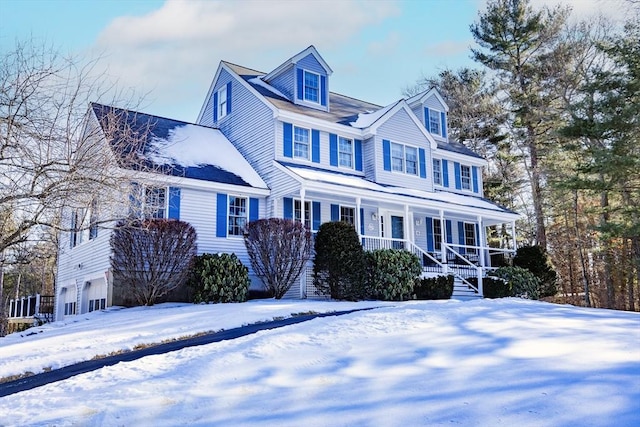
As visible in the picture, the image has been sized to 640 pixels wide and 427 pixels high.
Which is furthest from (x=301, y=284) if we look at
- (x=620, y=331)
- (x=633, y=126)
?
(x=633, y=126)

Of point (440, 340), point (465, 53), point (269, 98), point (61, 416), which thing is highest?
point (465, 53)

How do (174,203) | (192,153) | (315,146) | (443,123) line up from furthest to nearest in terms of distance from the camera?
(443,123) < (315,146) < (192,153) < (174,203)

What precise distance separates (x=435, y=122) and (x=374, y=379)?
69.8ft

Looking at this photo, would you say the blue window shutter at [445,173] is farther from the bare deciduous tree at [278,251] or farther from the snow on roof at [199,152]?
the bare deciduous tree at [278,251]

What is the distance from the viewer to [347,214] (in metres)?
18.9

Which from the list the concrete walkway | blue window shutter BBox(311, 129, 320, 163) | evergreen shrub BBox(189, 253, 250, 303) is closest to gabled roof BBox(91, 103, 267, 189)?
blue window shutter BBox(311, 129, 320, 163)

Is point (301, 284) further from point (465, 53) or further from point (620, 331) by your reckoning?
point (465, 53)

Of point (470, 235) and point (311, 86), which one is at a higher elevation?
point (311, 86)

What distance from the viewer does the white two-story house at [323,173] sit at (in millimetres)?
16141

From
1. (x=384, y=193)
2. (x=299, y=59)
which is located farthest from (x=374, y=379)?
(x=299, y=59)

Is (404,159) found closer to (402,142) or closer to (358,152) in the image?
(402,142)

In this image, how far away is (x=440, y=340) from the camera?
584 centimetres

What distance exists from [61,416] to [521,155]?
1217 inches

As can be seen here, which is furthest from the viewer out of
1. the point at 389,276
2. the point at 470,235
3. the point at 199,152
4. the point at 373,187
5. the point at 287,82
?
the point at 470,235
